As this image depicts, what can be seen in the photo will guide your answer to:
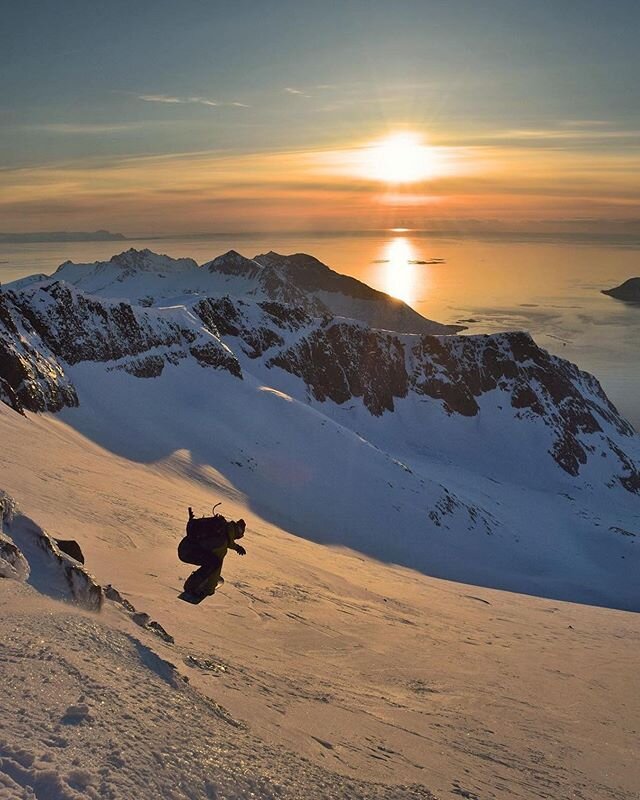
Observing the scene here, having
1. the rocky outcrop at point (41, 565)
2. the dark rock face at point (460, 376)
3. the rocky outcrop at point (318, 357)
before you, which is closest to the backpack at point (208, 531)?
the rocky outcrop at point (41, 565)

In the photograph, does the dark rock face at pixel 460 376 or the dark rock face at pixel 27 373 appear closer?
the dark rock face at pixel 27 373

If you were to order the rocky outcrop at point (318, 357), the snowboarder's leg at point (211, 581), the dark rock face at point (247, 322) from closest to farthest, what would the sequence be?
the snowboarder's leg at point (211, 581) < the rocky outcrop at point (318, 357) < the dark rock face at point (247, 322)

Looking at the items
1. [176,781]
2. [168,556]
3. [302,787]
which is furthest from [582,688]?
[176,781]

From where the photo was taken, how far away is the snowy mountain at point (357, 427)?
56.1 meters

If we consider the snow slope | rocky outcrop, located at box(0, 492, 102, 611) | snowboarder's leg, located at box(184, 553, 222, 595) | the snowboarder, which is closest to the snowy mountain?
the snow slope

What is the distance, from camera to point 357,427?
108 metres

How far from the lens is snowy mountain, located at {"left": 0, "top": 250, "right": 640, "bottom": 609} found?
2210 inches

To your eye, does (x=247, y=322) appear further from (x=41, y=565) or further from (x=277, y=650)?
(x=41, y=565)

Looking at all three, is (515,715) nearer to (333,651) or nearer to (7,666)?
(333,651)

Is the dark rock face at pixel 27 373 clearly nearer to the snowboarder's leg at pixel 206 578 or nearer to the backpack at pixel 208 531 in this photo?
the snowboarder's leg at pixel 206 578

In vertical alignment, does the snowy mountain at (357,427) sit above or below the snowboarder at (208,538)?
above

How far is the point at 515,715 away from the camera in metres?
15.5

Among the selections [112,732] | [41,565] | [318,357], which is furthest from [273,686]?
[318,357]

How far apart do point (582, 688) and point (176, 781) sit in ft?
53.9
